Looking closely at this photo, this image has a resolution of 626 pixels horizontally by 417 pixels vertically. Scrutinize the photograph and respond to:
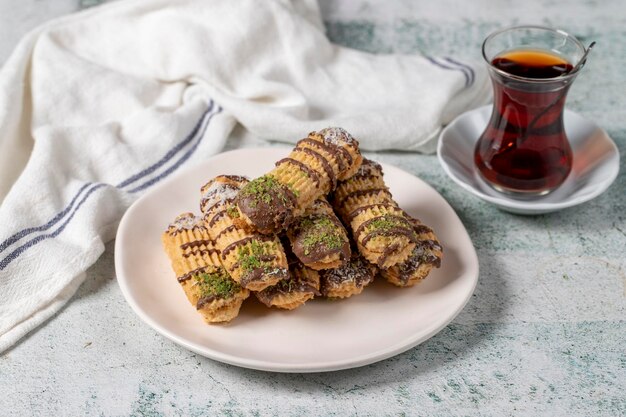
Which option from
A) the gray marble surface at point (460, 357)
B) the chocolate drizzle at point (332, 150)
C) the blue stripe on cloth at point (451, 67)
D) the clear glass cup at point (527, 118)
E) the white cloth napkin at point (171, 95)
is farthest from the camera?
the blue stripe on cloth at point (451, 67)

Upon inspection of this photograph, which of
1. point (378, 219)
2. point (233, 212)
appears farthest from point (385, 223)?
point (233, 212)

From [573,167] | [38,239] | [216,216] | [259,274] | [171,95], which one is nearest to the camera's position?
[259,274]

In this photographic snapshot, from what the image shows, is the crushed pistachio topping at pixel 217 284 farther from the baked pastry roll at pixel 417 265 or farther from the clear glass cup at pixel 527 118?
the clear glass cup at pixel 527 118

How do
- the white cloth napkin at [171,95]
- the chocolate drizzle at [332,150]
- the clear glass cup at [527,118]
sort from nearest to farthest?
1. the chocolate drizzle at [332,150]
2. the clear glass cup at [527,118]
3. the white cloth napkin at [171,95]

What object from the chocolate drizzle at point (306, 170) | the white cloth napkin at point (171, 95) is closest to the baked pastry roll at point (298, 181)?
the chocolate drizzle at point (306, 170)

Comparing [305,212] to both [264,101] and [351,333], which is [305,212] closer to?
[351,333]

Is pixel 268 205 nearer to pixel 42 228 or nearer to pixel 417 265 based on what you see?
pixel 417 265
